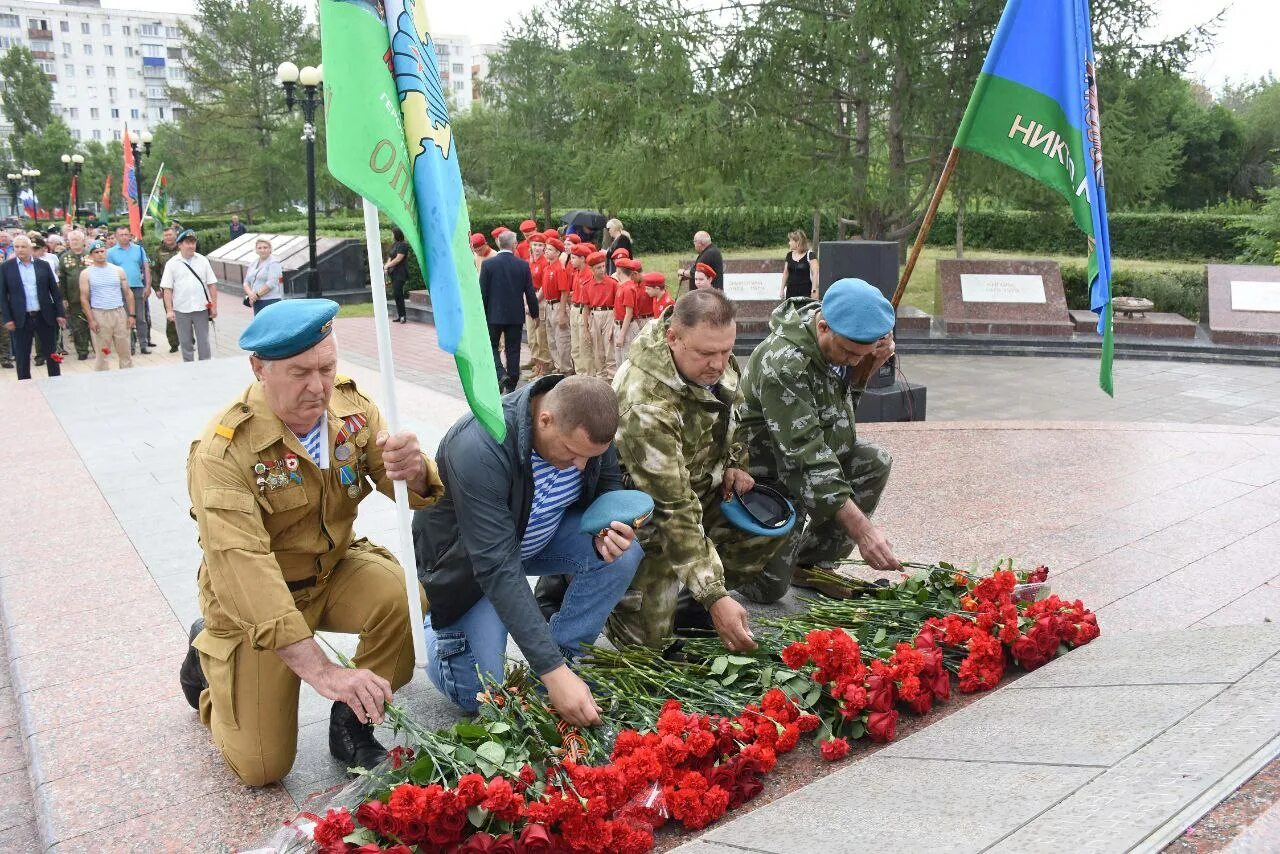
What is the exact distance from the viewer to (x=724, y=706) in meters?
3.22

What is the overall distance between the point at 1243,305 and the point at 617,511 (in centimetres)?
1351

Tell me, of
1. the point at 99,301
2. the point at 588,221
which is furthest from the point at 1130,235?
the point at 99,301

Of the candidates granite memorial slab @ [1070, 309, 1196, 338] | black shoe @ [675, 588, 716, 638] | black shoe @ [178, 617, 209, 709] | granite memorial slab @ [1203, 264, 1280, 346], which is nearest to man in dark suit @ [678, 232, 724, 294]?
granite memorial slab @ [1070, 309, 1196, 338]

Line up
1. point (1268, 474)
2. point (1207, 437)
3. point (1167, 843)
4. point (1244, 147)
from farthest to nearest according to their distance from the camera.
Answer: point (1244, 147), point (1207, 437), point (1268, 474), point (1167, 843)

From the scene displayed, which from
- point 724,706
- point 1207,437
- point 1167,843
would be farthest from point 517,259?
point 1167,843

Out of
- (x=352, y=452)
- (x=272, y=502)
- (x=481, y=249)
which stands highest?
(x=481, y=249)

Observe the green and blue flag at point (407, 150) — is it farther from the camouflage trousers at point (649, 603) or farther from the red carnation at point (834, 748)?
the red carnation at point (834, 748)

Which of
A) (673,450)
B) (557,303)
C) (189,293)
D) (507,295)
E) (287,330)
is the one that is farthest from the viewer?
(557,303)

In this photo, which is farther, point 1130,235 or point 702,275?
point 1130,235

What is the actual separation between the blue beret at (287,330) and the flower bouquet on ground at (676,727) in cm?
107

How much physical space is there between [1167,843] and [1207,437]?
6496 millimetres

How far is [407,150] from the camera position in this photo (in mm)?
2875

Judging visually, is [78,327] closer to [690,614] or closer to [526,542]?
[690,614]

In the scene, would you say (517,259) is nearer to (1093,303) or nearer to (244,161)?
(1093,303)
